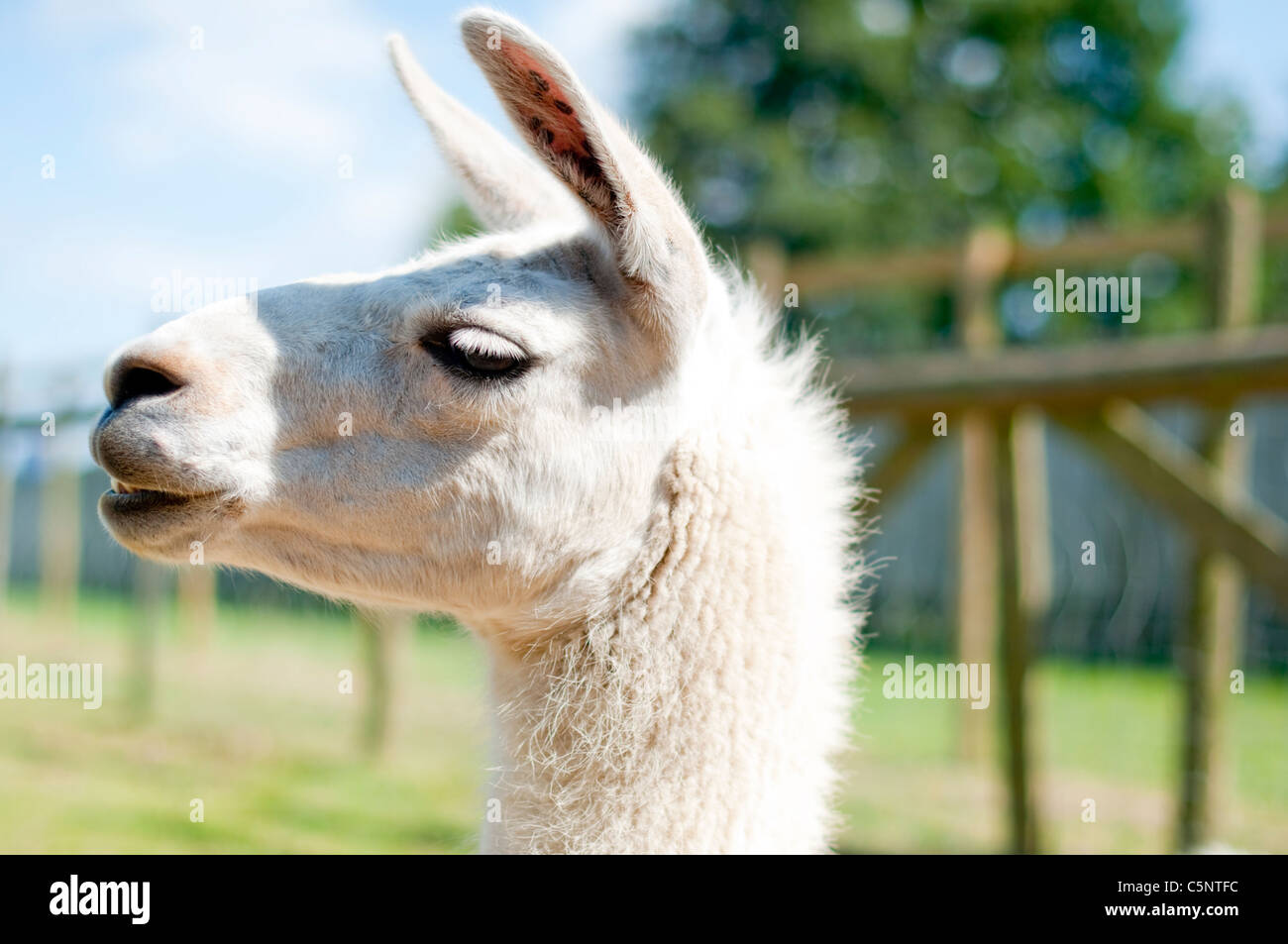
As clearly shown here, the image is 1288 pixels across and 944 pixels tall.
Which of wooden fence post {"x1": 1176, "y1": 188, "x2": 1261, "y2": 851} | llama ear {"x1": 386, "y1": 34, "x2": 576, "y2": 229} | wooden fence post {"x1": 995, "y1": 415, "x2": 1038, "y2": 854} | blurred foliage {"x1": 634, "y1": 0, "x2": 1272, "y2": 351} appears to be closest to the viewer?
llama ear {"x1": 386, "y1": 34, "x2": 576, "y2": 229}

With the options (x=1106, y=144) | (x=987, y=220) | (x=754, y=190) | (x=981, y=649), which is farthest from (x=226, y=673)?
(x=1106, y=144)

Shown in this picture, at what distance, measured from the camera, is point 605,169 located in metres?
2.05

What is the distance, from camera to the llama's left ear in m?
1.97

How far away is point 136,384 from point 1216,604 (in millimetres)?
4183

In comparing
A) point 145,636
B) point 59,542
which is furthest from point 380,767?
point 59,542

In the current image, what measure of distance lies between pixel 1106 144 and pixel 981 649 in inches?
1061

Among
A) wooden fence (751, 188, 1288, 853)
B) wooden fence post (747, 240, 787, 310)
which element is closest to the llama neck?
wooden fence (751, 188, 1288, 853)

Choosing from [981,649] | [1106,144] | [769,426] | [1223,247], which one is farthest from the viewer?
[1106,144]

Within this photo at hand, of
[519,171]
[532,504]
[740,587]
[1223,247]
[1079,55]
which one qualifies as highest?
[1079,55]

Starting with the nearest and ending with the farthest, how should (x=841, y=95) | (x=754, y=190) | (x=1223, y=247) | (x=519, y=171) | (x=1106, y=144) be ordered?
(x=519, y=171) → (x=1223, y=247) → (x=754, y=190) → (x=841, y=95) → (x=1106, y=144)

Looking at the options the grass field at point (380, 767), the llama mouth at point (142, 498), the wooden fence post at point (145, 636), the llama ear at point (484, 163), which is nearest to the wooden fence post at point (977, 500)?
the grass field at point (380, 767)

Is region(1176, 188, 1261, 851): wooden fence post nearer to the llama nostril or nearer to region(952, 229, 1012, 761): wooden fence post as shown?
region(952, 229, 1012, 761): wooden fence post

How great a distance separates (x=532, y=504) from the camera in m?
2.16
